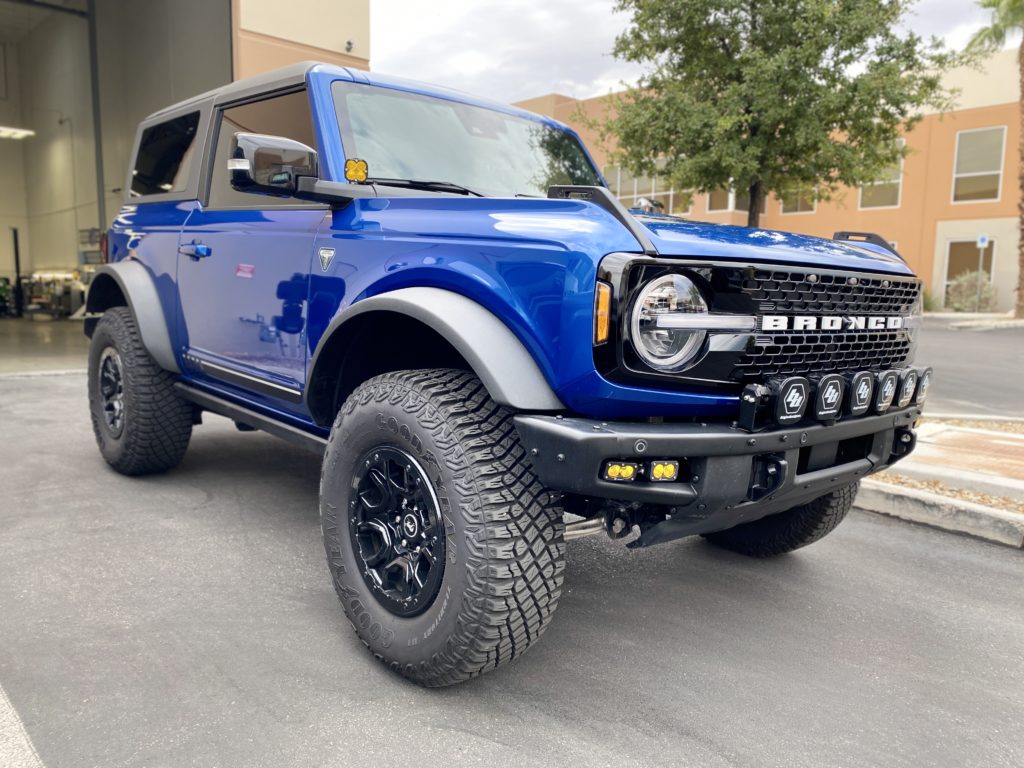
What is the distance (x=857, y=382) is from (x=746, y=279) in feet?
1.75

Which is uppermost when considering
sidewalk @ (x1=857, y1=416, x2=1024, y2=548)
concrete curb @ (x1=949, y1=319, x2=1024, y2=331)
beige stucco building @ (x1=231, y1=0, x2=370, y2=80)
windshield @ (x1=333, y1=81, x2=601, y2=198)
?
beige stucco building @ (x1=231, y1=0, x2=370, y2=80)

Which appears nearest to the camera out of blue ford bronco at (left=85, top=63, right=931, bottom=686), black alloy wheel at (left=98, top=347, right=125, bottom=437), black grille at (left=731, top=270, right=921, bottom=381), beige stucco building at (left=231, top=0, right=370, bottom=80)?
blue ford bronco at (left=85, top=63, right=931, bottom=686)

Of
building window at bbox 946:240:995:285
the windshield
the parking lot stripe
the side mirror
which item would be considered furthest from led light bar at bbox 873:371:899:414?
building window at bbox 946:240:995:285

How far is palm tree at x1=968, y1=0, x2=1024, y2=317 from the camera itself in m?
21.2

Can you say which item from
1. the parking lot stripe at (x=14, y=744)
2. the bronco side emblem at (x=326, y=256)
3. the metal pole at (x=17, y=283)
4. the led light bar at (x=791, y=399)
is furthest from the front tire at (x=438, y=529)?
the metal pole at (x=17, y=283)

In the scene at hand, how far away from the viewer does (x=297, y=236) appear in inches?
122

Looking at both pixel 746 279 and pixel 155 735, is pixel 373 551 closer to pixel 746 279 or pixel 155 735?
pixel 155 735

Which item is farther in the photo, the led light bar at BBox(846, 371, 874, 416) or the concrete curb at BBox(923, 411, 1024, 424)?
the concrete curb at BBox(923, 411, 1024, 424)

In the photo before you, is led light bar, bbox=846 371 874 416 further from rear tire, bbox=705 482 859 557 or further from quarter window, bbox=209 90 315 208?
quarter window, bbox=209 90 315 208

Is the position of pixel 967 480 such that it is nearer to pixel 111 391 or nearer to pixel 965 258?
pixel 111 391

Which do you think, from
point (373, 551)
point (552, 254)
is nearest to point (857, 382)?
point (552, 254)

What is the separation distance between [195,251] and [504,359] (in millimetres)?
2299

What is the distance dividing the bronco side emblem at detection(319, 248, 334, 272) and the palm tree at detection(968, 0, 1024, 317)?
918 inches

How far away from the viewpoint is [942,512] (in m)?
4.43
